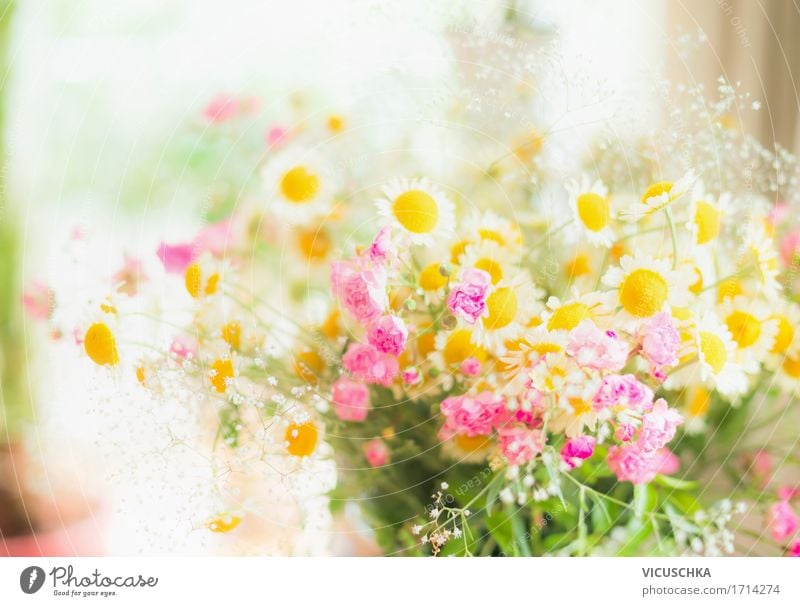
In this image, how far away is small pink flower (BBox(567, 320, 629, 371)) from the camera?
0.63m

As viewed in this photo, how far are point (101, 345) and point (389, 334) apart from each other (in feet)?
0.84

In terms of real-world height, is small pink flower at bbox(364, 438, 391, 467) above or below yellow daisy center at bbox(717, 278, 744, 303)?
below

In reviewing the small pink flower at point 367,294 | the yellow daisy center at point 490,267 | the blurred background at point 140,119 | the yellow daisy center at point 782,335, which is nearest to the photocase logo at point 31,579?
the blurred background at point 140,119

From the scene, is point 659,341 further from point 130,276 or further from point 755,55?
point 130,276

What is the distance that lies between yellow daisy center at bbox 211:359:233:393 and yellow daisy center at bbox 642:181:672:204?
0.38 meters

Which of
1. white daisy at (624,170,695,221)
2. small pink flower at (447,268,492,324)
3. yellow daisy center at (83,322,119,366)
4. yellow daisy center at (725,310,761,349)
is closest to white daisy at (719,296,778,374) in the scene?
yellow daisy center at (725,310,761,349)

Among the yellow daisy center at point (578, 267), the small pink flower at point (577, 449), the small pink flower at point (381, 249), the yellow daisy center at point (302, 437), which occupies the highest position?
the small pink flower at point (381, 249)

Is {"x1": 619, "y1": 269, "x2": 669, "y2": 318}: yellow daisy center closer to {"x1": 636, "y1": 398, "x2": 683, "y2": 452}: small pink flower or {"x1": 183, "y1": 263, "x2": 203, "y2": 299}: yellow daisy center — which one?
{"x1": 636, "y1": 398, "x2": 683, "y2": 452}: small pink flower

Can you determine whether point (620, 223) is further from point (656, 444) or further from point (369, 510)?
point (369, 510)

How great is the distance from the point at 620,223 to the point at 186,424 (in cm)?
41

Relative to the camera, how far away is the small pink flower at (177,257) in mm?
691

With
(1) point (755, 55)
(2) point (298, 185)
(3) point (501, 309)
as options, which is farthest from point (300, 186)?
(1) point (755, 55)

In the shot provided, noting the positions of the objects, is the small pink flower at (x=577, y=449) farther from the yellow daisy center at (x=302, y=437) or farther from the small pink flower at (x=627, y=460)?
the yellow daisy center at (x=302, y=437)

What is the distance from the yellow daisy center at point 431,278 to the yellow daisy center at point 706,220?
0.76 feet
